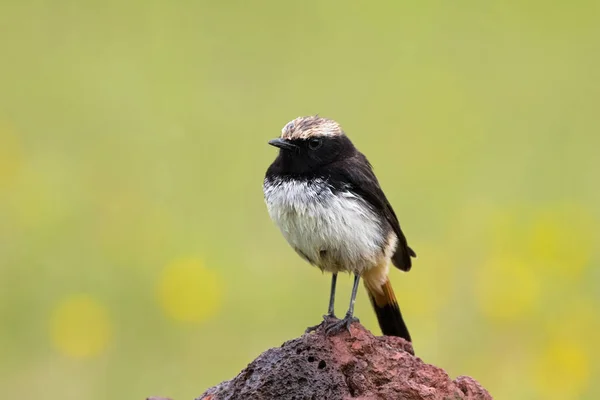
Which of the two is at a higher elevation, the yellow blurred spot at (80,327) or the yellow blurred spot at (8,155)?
the yellow blurred spot at (8,155)

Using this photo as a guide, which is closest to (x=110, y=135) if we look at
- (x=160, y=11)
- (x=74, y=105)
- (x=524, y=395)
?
Result: (x=74, y=105)

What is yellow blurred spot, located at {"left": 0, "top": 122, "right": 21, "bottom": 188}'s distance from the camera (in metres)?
14.9

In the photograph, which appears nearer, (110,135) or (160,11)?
(110,135)

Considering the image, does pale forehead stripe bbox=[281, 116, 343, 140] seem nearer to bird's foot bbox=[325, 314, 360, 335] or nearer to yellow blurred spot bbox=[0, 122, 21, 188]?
bird's foot bbox=[325, 314, 360, 335]

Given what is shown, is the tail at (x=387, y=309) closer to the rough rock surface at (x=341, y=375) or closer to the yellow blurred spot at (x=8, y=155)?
the rough rock surface at (x=341, y=375)

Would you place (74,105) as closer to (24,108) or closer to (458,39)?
(24,108)

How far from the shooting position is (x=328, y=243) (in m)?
7.80

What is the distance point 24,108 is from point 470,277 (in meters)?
7.26

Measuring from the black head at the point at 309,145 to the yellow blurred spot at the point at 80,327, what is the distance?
465 centimetres

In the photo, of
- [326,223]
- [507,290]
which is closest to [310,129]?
[326,223]

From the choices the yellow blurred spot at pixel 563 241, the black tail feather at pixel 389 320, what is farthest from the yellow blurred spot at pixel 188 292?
the black tail feather at pixel 389 320

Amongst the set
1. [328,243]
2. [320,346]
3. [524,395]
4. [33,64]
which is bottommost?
[524,395]

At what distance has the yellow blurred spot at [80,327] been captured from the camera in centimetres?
1188

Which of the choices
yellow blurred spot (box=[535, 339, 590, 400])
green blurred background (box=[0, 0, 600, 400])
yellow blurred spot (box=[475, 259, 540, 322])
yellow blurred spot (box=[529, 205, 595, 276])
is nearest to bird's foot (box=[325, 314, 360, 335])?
green blurred background (box=[0, 0, 600, 400])
